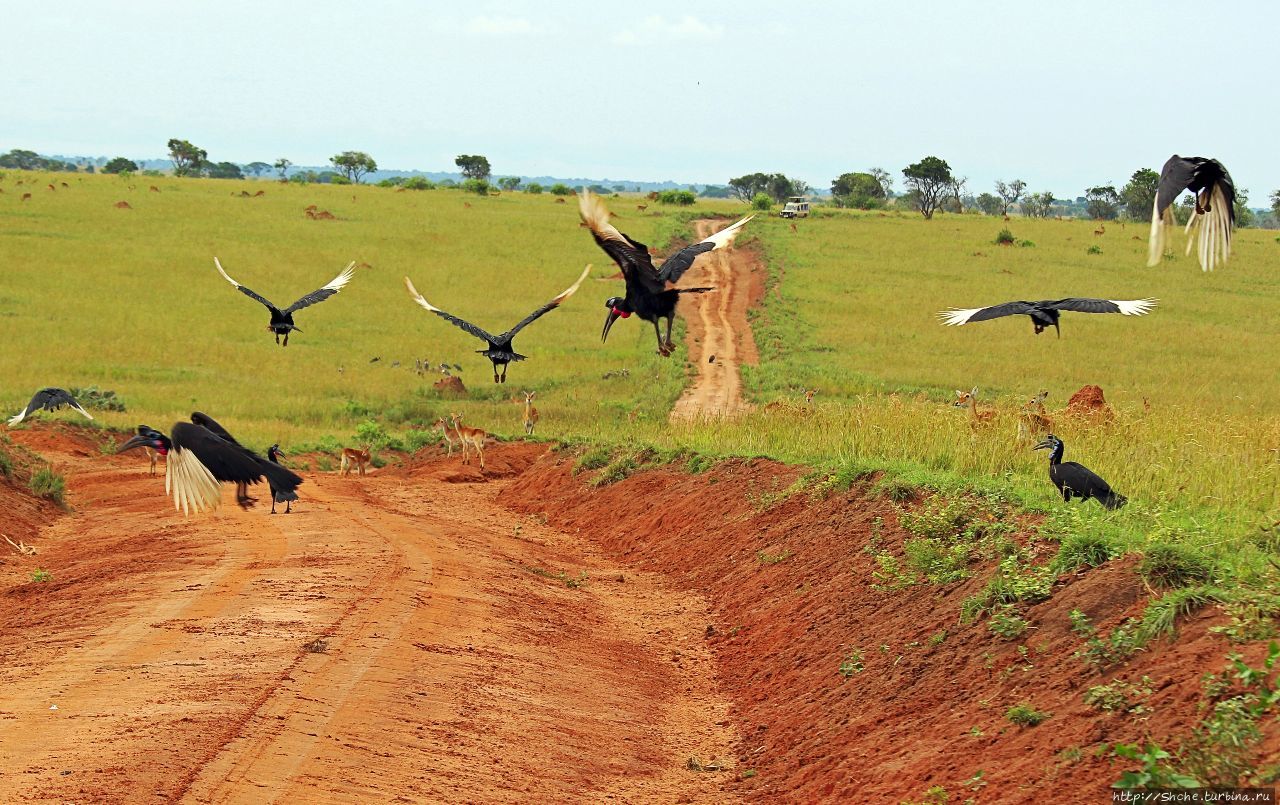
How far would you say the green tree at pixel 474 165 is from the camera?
123m

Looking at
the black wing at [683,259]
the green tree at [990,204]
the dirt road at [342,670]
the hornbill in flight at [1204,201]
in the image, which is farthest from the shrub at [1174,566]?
the green tree at [990,204]

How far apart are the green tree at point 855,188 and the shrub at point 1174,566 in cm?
10034

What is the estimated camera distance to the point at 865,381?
105 feet

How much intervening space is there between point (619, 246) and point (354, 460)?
10.2m

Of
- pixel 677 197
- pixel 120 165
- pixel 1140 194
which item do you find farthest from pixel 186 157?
pixel 1140 194

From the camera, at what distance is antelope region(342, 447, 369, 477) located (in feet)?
66.9

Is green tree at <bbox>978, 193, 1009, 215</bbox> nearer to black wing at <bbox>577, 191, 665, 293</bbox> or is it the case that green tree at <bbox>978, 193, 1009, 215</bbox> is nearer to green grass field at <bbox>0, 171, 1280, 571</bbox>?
green grass field at <bbox>0, 171, 1280, 571</bbox>

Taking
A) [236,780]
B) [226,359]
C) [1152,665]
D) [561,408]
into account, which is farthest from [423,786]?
[226,359]

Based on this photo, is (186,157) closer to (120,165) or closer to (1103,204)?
(120,165)

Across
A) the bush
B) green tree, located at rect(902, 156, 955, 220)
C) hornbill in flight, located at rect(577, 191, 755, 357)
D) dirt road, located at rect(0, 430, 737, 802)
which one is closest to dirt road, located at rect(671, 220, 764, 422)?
hornbill in flight, located at rect(577, 191, 755, 357)

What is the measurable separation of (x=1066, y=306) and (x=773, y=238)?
5401cm

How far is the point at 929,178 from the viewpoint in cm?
9481

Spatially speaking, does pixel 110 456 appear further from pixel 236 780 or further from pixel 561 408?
pixel 236 780

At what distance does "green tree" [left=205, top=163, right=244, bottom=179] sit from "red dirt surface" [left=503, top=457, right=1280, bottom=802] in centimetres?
11914
